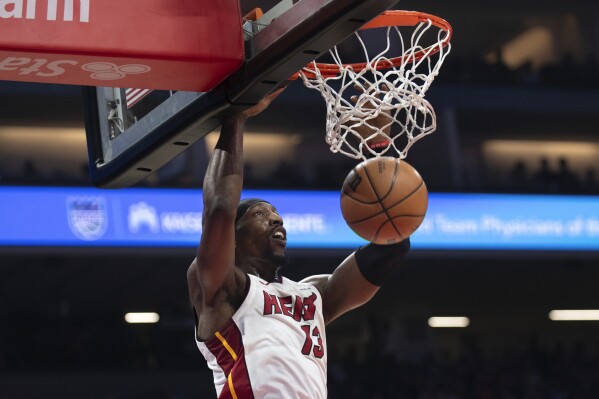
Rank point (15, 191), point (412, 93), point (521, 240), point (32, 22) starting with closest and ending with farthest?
point (32, 22), point (412, 93), point (15, 191), point (521, 240)

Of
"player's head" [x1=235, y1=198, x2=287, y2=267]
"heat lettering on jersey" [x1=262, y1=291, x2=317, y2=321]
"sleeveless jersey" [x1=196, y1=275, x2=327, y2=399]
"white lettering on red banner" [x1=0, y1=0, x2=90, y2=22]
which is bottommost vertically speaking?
"sleeveless jersey" [x1=196, y1=275, x2=327, y2=399]

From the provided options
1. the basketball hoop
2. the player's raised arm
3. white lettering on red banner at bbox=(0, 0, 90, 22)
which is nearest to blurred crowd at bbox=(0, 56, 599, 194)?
the basketball hoop

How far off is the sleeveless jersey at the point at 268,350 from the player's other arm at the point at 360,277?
0.98 ft

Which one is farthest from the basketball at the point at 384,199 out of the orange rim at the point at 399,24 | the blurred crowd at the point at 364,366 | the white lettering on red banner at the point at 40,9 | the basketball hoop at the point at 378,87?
the blurred crowd at the point at 364,366

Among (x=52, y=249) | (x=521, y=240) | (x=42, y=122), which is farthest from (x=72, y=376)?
(x=521, y=240)

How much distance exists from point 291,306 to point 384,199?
566 mm

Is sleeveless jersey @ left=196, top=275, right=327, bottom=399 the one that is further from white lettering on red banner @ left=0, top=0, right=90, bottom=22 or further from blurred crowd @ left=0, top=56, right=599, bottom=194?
blurred crowd @ left=0, top=56, right=599, bottom=194

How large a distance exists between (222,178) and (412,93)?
861 millimetres

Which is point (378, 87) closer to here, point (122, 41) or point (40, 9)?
point (122, 41)

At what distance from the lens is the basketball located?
3896 millimetres

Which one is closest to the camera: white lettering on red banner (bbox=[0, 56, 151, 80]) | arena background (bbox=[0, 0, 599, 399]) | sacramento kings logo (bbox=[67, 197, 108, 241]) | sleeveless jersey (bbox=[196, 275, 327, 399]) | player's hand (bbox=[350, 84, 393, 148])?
white lettering on red banner (bbox=[0, 56, 151, 80])

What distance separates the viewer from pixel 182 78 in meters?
3.22

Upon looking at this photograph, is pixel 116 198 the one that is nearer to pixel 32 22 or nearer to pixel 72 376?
pixel 72 376

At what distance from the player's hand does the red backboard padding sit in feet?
3.22
